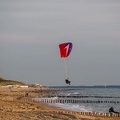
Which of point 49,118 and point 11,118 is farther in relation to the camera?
point 49,118

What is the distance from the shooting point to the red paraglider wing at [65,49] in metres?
31.7

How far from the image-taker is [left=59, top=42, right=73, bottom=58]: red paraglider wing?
31744mm

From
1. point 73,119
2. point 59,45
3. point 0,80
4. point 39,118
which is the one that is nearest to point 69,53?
point 59,45

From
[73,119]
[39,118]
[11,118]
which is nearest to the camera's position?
[11,118]

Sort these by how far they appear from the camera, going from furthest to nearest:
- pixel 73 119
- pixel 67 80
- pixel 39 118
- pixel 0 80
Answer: pixel 0 80
pixel 67 80
pixel 73 119
pixel 39 118

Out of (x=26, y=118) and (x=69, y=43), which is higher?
(x=69, y=43)

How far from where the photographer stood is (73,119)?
27859mm

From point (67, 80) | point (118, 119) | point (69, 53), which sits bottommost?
point (118, 119)

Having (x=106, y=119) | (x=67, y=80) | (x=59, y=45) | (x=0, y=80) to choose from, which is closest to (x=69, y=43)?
(x=59, y=45)

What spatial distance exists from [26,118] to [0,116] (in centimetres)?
135

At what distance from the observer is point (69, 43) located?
33.1 m

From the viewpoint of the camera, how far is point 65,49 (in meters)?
32.4

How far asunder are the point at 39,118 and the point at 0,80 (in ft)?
516

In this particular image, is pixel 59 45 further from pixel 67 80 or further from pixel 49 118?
pixel 49 118
